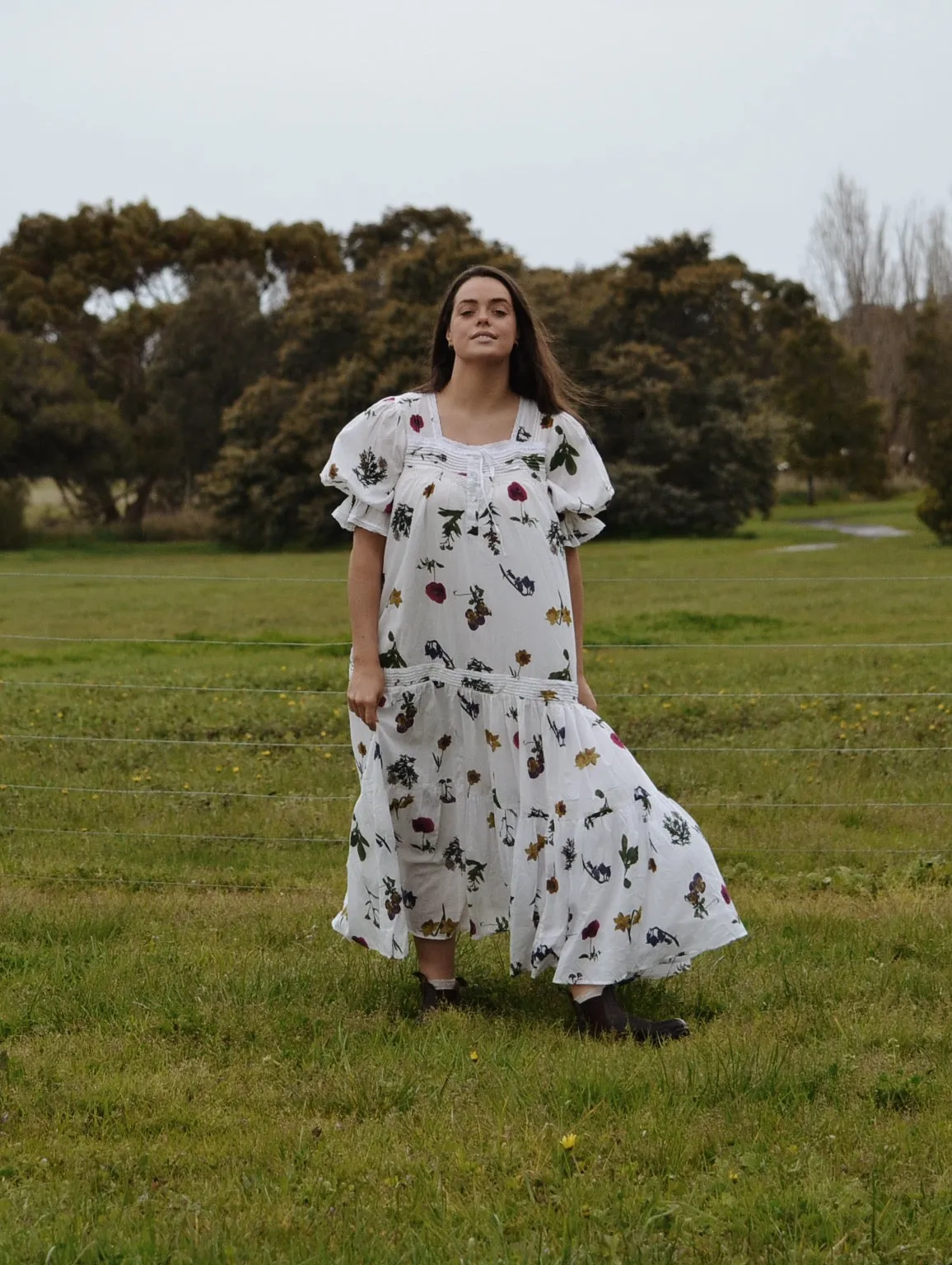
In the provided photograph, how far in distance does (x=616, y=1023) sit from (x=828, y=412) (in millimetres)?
41260

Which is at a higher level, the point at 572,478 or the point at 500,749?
the point at 572,478

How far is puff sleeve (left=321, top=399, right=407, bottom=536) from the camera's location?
399cm

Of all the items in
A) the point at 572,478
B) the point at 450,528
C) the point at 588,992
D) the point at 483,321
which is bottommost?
the point at 588,992

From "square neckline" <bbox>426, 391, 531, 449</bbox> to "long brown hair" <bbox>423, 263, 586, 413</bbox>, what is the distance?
0.05m

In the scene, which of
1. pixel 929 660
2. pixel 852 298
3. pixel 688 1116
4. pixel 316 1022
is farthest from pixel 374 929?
pixel 852 298

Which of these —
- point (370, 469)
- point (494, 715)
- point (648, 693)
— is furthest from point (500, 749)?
point (648, 693)

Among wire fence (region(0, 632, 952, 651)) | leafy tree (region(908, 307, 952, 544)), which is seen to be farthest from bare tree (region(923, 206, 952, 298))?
wire fence (region(0, 632, 952, 651))

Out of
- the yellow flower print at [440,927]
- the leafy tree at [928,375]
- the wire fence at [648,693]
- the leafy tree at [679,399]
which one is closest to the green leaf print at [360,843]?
the yellow flower print at [440,927]

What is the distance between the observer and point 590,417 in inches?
1390

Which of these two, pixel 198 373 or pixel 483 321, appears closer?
pixel 483 321

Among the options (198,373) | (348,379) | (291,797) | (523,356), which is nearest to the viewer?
(523,356)

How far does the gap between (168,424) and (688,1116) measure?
41.3 metres

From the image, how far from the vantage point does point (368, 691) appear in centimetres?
397

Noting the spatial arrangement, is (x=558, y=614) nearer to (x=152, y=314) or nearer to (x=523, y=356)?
(x=523, y=356)
